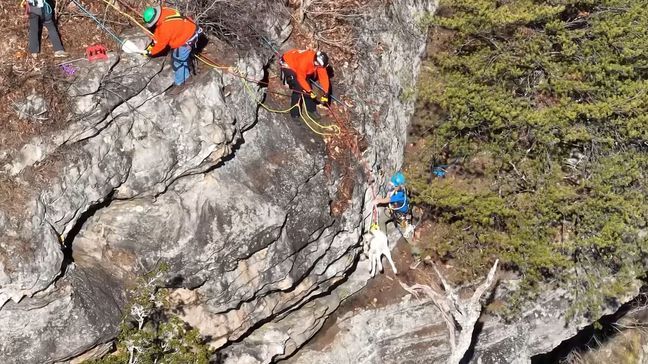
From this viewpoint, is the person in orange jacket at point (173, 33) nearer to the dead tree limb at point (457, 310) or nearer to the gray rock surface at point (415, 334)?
the gray rock surface at point (415, 334)

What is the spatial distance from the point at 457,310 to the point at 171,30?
870 cm

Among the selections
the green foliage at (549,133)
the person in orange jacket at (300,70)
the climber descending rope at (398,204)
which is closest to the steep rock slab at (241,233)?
the person in orange jacket at (300,70)

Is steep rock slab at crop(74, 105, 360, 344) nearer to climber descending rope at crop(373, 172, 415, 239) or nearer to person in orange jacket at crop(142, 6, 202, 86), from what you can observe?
climber descending rope at crop(373, 172, 415, 239)

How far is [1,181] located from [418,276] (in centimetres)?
968

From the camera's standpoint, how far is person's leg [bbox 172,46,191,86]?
11.6 meters

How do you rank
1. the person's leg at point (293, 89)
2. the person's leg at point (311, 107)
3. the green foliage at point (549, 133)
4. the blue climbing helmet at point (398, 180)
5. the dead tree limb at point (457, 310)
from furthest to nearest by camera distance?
the blue climbing helmet at point (398, 180) < the dead tree limb at point (457, 310) < the person's leg at point (311, 107) < the person's leg at point (293, 89) < the green foliage at point (549, 133)

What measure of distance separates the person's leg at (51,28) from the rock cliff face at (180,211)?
0.64 metres

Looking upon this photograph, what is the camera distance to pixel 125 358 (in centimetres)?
1086

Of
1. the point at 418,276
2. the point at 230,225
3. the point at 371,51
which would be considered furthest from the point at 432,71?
the point at 230,225

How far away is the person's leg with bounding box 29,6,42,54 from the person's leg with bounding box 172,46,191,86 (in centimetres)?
240

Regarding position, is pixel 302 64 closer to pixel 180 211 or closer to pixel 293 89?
pixel 293 89

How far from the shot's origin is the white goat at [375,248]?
1450 cm

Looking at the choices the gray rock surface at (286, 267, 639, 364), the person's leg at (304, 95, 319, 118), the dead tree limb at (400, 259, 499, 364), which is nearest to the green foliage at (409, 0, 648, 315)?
the dead tree limb at (400, 259, 499, 364)

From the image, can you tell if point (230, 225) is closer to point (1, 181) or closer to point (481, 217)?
point (1, 181)
